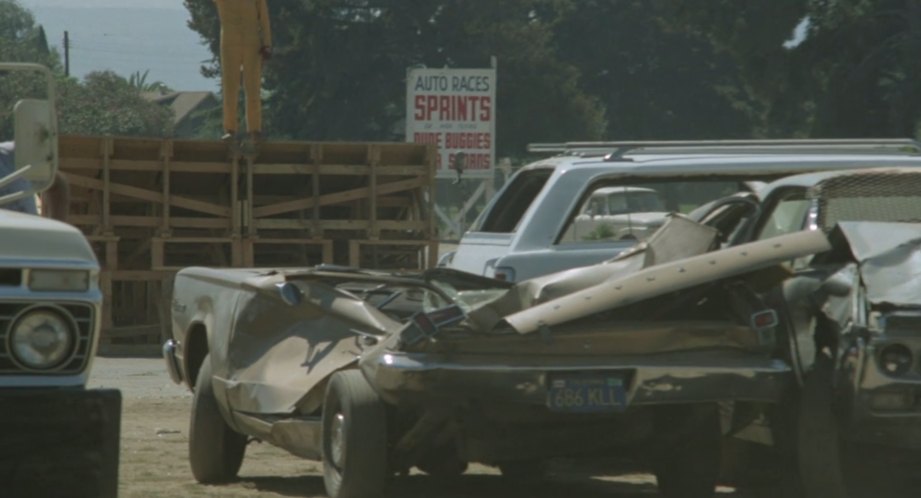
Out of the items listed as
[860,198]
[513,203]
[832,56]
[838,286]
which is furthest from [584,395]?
[832,56]

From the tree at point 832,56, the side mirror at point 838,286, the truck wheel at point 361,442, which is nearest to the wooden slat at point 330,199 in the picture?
the truck wheel at point 361,442

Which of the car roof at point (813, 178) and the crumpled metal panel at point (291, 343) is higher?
the car roof at point (813, 178)

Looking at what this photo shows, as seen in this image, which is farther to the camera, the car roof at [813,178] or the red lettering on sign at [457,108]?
the red lettering on sign at [457,108]

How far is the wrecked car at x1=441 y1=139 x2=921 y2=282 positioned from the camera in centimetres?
1188

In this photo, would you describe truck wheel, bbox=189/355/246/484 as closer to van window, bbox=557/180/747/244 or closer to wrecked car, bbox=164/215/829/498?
wrecked car, bbox=164/215/829/498

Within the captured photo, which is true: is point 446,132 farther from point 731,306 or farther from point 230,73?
point 731,306

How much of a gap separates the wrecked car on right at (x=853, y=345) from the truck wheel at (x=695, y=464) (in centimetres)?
59

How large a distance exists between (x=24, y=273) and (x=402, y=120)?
223 ft

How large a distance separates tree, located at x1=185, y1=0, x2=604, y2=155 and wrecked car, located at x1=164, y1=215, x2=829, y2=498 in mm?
59898

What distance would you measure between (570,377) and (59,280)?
2.88 m

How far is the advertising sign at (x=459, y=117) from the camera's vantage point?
101 ft

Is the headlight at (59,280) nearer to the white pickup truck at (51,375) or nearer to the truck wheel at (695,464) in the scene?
the white pickup truck at (51,375)

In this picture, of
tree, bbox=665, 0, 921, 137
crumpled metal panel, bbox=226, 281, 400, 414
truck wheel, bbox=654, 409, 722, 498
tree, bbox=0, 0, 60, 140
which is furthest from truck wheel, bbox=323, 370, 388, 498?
tree, bbox=0, 0, 60, 140

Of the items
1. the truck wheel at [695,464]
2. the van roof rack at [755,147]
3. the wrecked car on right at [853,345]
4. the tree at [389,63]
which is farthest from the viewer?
the tree at [389,63]
